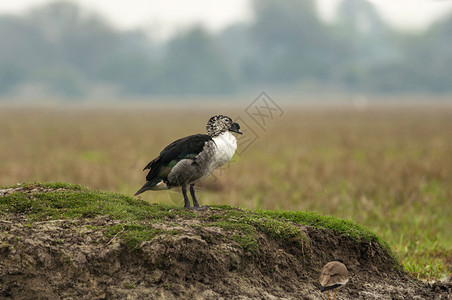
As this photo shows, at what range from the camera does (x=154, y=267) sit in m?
4.94

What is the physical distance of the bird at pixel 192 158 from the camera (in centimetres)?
611

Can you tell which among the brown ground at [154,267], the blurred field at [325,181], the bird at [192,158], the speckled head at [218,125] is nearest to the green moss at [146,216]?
the brown ground at [154,267]

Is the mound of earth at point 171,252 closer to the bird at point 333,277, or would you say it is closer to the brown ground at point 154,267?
the brown ground at point 154,267

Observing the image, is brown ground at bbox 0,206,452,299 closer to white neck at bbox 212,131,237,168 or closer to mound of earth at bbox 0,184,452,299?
mound of earth at bbox 0,184,452,299

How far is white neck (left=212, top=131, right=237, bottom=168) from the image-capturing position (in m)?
6.20

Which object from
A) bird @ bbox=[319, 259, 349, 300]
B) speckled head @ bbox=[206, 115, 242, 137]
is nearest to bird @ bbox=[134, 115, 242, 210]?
speckled head @ bbox=[206, 115, 242, 137]

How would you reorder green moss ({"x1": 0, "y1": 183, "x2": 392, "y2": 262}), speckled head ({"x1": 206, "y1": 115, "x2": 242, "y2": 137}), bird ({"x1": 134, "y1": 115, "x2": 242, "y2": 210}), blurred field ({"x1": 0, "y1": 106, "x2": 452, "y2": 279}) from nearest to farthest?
green moss ({"x1": 0, "y1": 183, "x2": 392, "y2": 262}), bird ({"x1": 134, "y1": 115, "x2": 242, "y2": 210}), speckled head ({"x1": 206, "y1": 115, "x2": 242, "y2": 137}), blurred field ({"x1": 0, "y1": 106, "x2": 452, "y2": 279})

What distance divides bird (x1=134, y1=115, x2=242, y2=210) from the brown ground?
2.05ft

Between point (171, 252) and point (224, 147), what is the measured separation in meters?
1.72

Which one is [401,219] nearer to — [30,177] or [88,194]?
[88,194]

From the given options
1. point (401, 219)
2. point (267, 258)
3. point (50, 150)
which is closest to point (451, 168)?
point (401, 219)

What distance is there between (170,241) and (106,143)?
2555cm

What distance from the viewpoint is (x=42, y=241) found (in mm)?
4949

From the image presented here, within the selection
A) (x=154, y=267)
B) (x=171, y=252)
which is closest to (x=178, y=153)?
(x=171, y=252)
